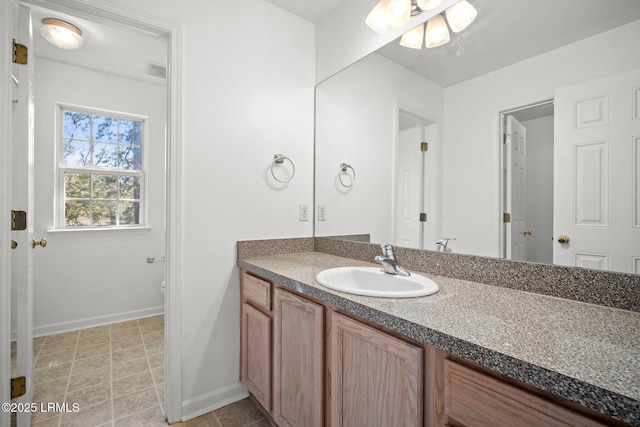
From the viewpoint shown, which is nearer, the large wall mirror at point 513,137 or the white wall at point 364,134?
the large wall mirror at point 513,137

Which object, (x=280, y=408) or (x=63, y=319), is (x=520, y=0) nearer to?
(x=280, y=408)

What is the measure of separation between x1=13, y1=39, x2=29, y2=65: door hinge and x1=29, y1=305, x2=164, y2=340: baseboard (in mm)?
2276

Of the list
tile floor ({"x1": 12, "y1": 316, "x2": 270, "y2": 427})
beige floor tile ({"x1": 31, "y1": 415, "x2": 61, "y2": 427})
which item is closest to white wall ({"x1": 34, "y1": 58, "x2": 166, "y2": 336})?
tile floor ({"x1": 12, "y1": 316, "x2": 270, "y2": 427})

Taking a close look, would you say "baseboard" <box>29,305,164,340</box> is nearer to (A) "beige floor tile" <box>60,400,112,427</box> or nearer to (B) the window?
(B) the window

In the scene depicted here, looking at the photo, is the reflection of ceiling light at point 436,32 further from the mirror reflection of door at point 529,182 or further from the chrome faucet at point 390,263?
the chrome faucet at point 390,263

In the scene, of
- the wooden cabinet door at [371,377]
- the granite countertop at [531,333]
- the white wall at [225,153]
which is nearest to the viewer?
the granite countertop at [531,333]

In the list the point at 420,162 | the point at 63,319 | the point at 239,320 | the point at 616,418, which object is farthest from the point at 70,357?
the point at 616,418

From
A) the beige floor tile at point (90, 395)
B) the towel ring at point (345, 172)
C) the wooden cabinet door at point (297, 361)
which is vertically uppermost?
the towel ring at point (345, 172)

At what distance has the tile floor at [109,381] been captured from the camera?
5.36 feet

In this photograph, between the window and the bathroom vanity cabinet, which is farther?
the window

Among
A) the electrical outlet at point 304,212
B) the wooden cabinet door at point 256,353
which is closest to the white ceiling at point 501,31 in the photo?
the electrical outlet at point 304,212

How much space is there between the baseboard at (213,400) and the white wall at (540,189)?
5.56ft

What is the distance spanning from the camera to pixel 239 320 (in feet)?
5.96

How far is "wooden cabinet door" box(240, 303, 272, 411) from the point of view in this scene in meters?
1.49
